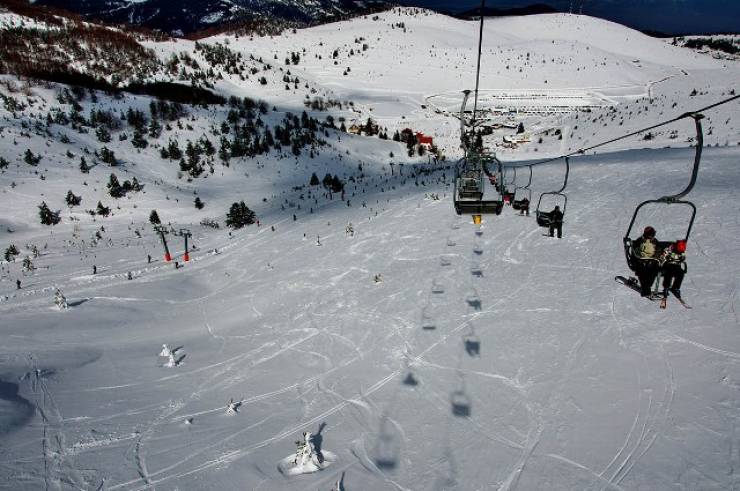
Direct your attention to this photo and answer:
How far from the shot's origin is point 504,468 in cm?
777

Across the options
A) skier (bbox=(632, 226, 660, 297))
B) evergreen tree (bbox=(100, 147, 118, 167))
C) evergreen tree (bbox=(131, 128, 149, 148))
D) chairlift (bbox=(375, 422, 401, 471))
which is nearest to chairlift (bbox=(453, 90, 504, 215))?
skier (bbox=(632, 226, 660, 297))

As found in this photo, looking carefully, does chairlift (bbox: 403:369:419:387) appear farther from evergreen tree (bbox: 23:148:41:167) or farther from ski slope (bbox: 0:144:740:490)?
evergreen tree (bbox: 23:148:41:167)

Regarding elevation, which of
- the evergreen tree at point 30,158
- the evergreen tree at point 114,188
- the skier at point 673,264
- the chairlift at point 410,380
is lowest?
the chairlift at point 410,380

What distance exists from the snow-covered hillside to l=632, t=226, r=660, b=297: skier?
7.98ft

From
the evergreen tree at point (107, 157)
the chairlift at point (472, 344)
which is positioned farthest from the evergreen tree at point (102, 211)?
the chairlift at point (472, 344)

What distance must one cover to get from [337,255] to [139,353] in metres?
9.45

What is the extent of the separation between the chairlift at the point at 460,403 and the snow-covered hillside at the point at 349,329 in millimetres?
54

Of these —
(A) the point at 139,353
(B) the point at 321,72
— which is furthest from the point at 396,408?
(B) the point at 321,72

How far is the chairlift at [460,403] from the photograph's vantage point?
367 inches

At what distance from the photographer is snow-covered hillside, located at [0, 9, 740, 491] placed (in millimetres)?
8133

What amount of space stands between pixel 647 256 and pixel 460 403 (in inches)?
204

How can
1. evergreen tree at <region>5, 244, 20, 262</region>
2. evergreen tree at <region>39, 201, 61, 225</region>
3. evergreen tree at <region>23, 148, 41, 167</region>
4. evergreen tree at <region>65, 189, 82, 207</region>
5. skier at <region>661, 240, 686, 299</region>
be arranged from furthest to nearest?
evergreen tree at <region>23, 148, 41, 167</region> < evergreen tree at <region>65, 189, 82, 207</region> < evergreen tree at <region>39, 201, 61, 225</region> < evergreen tree at <region>5, 244, 20, 262</region> < skier at <region>661, 240, 686, 299</region>

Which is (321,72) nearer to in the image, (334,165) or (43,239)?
(334,165)

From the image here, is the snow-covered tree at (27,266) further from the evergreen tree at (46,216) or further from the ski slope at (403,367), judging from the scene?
the evergreen tree at (46,216)
